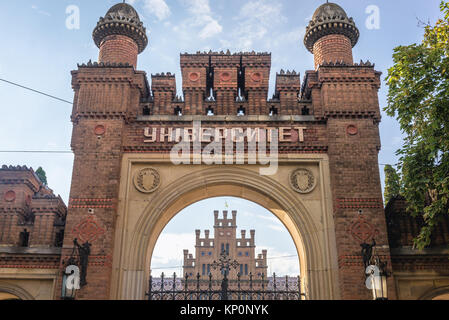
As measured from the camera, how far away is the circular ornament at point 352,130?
13.9 m

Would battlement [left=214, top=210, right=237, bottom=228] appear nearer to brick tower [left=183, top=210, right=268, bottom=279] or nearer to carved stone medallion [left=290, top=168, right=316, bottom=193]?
brick tower [left=183, top=210, right=268, bottom=279]

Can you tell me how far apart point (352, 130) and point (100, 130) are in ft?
25.9

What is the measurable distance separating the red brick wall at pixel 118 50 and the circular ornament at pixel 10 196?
5.41 metres

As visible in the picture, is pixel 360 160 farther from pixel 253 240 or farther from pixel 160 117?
pixel 253 240

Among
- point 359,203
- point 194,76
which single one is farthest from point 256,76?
point 359,203

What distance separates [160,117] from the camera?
1443cm

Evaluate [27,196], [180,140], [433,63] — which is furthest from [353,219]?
[27,196]

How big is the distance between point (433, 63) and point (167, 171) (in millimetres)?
8229

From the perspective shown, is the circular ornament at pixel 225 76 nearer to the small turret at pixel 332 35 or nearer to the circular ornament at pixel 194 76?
the circular ornament at pixel 194 76

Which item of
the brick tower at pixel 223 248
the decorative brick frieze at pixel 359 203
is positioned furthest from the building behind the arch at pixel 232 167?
the brick tower at pixel 223 248

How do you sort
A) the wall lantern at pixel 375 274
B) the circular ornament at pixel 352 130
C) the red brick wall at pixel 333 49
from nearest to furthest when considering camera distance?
the wall lantern at pixel 375 274
the circular ornament at pixel 352 130
the red brick wall at pixel 333 49

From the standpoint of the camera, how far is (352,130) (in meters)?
14.0

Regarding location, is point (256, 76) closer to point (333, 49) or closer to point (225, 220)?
point (333, 49)
